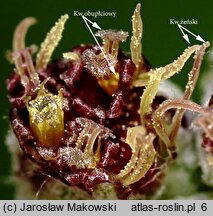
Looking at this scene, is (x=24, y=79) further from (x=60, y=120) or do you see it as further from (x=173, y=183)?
(x=173, y=183)

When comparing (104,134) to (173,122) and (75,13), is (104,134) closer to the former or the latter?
(173,122)

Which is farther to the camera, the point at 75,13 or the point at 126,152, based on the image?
the point at 75,13

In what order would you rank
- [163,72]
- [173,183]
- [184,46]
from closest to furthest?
1. [163,72]
2. [173,183]
3. [184,46]

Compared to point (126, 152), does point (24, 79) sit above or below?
above

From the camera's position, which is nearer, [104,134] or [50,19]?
[104,134]

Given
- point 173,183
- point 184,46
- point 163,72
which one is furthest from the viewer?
point 184,46

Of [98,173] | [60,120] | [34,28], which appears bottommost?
[98,173]

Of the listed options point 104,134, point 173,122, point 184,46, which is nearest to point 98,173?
point 104,134

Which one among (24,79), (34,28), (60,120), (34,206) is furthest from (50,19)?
(34,206)

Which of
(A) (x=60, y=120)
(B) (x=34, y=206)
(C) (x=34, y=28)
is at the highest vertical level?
(C) (x=34, y=28)
